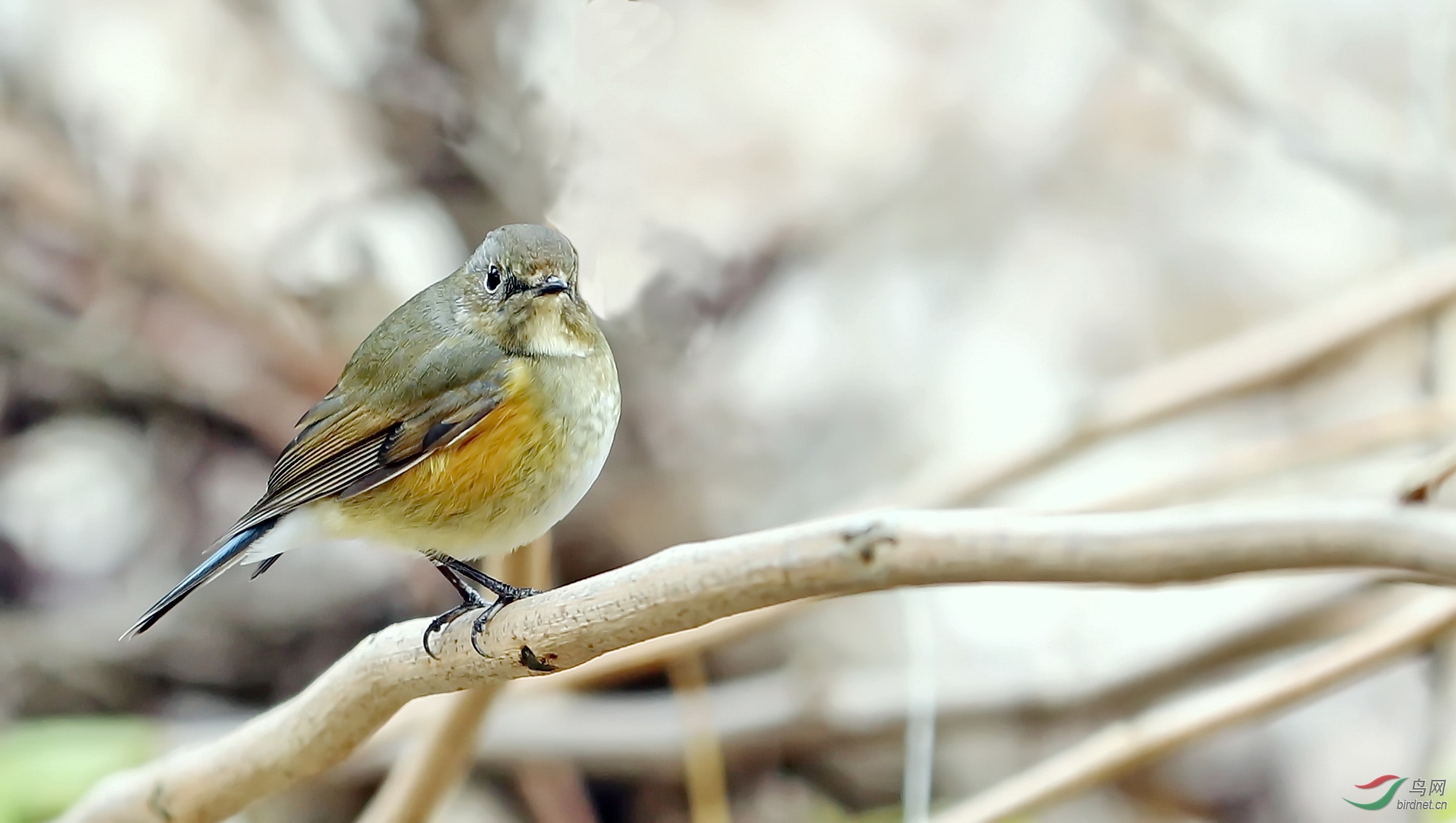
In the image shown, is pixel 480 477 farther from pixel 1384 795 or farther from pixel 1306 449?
pixel 1306 449

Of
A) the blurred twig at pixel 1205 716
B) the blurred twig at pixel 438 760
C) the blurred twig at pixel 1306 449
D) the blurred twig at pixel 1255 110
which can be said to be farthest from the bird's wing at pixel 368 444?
the blurred twig at pixel 1255 110

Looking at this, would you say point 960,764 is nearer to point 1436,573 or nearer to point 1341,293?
point 1341,293

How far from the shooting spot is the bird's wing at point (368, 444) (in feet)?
4.96

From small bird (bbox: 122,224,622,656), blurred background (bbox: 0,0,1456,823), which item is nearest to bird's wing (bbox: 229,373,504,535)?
small bird (bbox: 122,224,622,656)

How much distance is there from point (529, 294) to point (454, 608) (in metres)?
0.38

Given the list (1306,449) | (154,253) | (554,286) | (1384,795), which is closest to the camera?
(554,286)

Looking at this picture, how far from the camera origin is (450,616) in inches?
56.4

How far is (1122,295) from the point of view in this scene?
162 inches

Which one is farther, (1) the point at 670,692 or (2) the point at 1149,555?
(1) the point at 670,692

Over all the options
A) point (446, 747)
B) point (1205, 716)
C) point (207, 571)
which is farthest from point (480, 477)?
point (1205, 716)

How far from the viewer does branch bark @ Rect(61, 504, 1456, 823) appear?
3.25ft

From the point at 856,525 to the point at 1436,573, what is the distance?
1.73 ft

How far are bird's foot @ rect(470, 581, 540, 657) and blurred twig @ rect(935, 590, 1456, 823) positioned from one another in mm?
1015

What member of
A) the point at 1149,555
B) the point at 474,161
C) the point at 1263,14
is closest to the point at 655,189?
the point at 474,161
